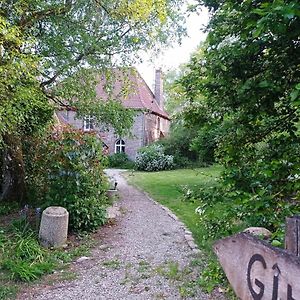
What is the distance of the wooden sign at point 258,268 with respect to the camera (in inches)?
44.4

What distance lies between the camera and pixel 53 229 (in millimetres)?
6094

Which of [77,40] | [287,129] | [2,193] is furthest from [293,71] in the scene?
[2,193]

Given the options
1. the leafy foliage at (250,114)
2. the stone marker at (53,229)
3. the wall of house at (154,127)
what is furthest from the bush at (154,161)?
the leafy foliage at (250,114)

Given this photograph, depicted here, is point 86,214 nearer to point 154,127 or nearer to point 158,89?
point 154,127

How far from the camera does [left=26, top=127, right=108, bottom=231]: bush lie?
7.05 m

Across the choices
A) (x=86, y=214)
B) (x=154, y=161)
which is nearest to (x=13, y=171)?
(x=86, y=214)

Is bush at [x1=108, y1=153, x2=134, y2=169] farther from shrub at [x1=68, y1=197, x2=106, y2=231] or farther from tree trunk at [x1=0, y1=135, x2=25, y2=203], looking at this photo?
shrub at [x1=68, y1=197, x2=106, y2=231]

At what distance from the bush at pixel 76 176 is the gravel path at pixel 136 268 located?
21.7 inches

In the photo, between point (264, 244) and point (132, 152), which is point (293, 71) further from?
point (132, 152)

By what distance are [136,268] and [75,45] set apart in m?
5.50

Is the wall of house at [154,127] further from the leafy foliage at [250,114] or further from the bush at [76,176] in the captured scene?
the leafy foliage at [250,114]

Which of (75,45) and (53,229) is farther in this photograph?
(75,45)

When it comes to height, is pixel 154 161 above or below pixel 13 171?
above

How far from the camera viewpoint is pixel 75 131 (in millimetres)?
7645
